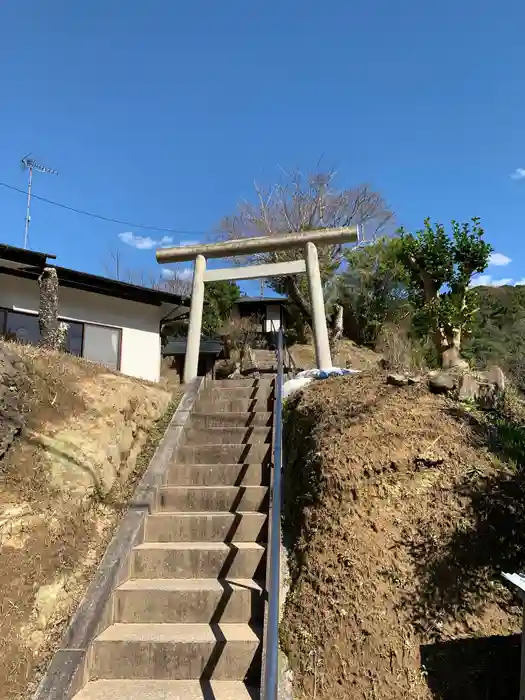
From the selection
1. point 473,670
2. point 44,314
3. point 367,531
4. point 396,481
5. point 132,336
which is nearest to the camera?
point 473,670

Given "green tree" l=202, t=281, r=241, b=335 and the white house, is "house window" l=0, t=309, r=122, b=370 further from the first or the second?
"green tree" l=202, t=281, r=241, b=335

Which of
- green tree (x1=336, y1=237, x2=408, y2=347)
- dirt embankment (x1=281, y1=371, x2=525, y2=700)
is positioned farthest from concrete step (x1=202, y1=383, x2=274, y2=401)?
green tree (x1=336, y1=237, x2=408, y2=347)

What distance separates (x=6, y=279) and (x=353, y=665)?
36.1 ft

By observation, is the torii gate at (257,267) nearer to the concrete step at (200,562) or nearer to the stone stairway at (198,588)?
the stone stairway at (198,588)

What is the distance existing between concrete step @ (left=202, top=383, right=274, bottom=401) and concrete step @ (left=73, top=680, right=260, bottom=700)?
369cm

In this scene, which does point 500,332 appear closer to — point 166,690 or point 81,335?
point 81,335

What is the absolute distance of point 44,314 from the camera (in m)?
9.42

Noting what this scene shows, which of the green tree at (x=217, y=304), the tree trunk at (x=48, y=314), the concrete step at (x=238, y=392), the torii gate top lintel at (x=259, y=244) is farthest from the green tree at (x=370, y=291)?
the concrete step at (x=238, y=392)

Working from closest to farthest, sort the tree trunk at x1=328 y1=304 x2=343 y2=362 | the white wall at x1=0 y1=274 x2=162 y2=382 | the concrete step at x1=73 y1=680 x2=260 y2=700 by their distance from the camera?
the concrete step at x1=73 y1=680 x2=260 y2=700, the white wall at x1=0 y1=274 x2=162 y2=382, the tree trunk at x1=328 y1=304 x2=343 y2=362

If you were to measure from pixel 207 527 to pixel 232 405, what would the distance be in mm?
2400

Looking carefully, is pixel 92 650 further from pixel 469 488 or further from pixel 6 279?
pixel 6 279

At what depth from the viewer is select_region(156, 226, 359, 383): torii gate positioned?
8.52 meters

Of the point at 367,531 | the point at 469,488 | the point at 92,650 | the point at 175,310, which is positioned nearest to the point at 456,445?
the point at 469,488

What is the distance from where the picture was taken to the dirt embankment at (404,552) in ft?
9.34
